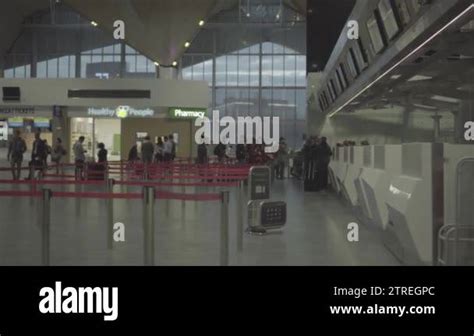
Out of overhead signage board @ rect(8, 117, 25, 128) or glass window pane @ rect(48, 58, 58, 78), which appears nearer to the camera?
overhead signage board @ rect(8, 117, 25, 128)

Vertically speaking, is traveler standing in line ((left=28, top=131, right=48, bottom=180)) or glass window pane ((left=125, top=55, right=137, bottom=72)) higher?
glass window pane ((left=125, top=55, right=137, bottom=72))

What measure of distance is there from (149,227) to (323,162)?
1282cm

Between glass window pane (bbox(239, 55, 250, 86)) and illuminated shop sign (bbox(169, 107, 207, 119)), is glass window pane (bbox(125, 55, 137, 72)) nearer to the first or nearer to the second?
glass window pane (bbox(239, 55, 250, 86))

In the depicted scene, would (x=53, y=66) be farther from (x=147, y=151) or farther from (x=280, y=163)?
(x=280, y=163)

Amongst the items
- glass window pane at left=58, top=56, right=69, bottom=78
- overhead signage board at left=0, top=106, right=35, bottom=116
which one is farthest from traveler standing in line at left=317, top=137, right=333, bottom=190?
glass window pane at left=58, top=56, right=69, bottom=78

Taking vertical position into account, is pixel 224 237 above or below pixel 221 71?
below

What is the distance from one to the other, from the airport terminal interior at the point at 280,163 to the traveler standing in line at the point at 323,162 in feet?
0.18

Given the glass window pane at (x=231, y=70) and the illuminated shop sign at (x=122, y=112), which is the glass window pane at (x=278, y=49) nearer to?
the glass window pane at (x=231, y=70)

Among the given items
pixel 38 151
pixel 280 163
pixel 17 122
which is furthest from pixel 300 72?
pixel 38 151

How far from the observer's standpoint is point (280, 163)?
27.4 meters

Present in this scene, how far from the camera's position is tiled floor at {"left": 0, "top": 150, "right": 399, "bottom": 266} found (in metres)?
7.10

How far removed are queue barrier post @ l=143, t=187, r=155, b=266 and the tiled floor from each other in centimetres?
47

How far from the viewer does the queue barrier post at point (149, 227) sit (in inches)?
250
